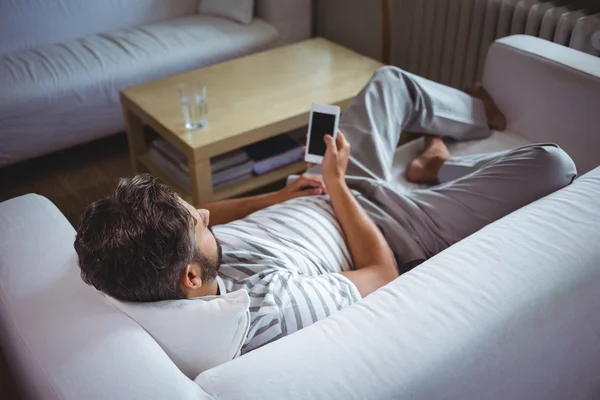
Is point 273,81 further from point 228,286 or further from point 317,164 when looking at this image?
point 228,286

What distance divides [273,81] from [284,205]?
91 centimetres

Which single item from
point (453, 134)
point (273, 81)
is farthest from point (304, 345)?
point (273, 81)

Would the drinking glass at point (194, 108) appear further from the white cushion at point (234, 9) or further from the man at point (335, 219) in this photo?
the white cushion at point (234, 9)

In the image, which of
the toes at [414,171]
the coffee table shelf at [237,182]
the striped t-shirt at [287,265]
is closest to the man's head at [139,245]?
the striped t-shirt at [287,265]

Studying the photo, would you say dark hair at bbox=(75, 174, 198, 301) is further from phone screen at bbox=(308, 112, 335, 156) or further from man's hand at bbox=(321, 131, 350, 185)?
phone screen at bbox=(308, 112, 335, 156)

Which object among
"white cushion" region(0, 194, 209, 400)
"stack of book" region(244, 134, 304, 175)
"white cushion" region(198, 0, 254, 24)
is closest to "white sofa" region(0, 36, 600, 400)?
"white cushion" region(0, 194, 209, 400)

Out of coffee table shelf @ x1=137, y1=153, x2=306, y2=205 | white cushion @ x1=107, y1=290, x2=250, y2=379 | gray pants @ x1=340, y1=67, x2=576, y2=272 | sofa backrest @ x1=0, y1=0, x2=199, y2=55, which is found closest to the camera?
white cushion @ x1=107, y1=290, x2=250, y2=379

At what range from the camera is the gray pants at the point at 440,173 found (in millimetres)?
1379

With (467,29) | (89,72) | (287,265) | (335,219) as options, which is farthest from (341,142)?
(89,72)

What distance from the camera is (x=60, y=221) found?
1.11 meters

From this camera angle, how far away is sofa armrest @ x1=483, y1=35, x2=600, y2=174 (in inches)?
65.3

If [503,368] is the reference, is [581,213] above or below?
above

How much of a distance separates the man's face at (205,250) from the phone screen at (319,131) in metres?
0.65

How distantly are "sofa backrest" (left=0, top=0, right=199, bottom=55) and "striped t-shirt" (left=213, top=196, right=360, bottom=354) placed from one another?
1.77 metres
